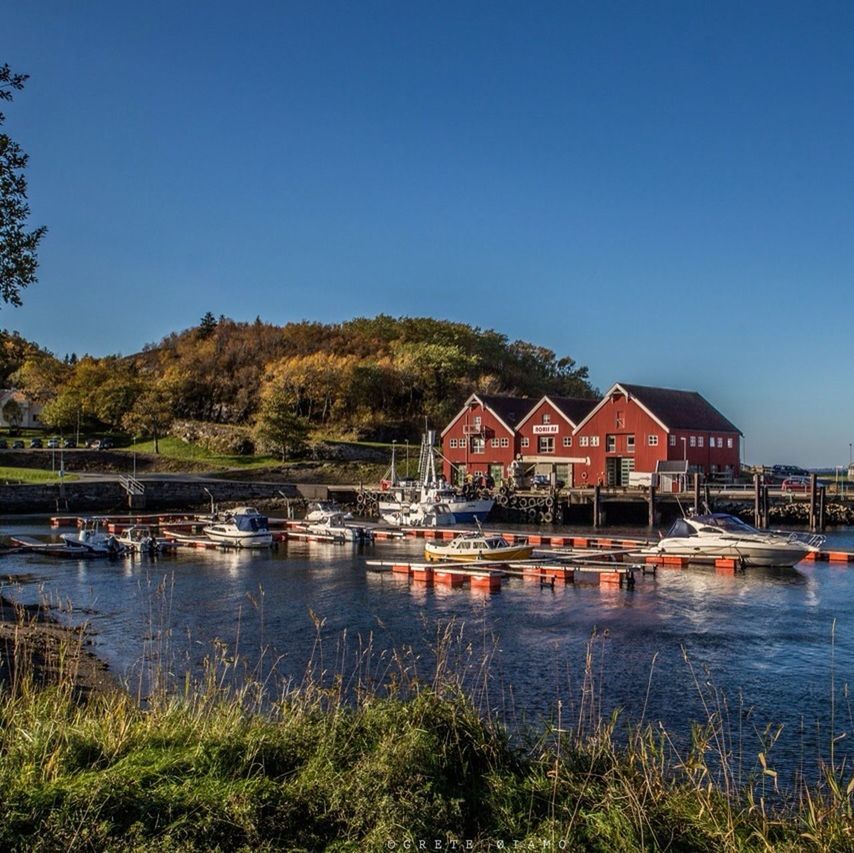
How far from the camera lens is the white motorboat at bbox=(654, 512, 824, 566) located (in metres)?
44.2

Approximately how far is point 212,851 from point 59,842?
1169 mm

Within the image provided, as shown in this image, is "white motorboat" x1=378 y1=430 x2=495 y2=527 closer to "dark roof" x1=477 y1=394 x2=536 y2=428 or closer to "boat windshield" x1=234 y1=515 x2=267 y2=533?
"dark roof" x1=477 y1=394 x2=536 y2=428

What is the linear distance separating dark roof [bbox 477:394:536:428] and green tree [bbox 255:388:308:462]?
23191 mm

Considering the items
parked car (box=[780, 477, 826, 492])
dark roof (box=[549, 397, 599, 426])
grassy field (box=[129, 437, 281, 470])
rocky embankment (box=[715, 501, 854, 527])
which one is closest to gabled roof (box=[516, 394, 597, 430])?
dark roof (box=[549, 397, 599, 426])

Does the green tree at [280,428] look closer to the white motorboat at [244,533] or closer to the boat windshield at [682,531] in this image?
the white motorboat at [244,533]

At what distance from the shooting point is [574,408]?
85375mm

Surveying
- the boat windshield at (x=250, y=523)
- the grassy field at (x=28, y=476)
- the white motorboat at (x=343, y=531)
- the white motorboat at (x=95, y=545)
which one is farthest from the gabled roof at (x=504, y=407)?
the white motorboat at (x=95, y=545)

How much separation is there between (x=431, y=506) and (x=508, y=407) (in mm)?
23294

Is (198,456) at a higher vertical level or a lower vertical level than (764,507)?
higher

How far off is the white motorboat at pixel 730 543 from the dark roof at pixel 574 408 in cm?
3595

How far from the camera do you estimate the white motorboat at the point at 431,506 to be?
69.2m

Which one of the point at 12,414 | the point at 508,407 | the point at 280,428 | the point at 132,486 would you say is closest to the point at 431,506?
the point at 508,407

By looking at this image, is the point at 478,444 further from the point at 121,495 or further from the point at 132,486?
the point at 121,495

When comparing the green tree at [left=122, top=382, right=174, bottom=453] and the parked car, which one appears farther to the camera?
the green tree at [left=122, top=382, right=174, bottom=453]
